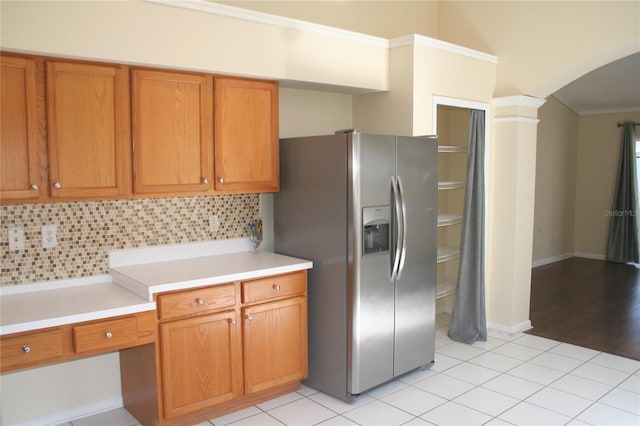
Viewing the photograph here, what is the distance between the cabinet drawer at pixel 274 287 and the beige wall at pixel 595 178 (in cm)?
651

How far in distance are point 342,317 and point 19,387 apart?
1854mm

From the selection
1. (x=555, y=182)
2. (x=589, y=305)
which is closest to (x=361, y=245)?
(x=589, y=305)

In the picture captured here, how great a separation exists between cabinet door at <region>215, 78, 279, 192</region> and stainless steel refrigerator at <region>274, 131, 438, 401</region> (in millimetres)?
149

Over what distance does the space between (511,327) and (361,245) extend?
2179 millimetres

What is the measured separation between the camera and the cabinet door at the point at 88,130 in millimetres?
2646

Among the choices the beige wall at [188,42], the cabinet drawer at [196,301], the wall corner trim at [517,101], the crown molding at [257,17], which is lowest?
the cabinet drawer at [196,301]

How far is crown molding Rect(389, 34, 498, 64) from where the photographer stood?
3898mm

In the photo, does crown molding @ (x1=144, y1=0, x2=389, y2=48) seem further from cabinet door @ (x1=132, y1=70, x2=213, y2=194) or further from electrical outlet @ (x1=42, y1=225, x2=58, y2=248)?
electrical outlet @ (x1=42, y1=225, x2=58, y2=248)

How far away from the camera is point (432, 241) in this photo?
3742 millimetres

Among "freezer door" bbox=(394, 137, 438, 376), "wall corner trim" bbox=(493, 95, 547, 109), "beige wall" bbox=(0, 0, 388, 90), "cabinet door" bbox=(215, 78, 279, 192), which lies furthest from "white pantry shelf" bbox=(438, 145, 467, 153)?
"cabinet door" bbox=(215, 78, 279, 192)

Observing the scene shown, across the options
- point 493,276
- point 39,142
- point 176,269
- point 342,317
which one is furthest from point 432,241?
point 39,142

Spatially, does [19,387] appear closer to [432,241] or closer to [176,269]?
[176,269]

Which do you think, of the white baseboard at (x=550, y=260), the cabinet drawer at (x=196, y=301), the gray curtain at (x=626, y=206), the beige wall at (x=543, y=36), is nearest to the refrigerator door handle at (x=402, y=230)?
the cabinet drawer at (x=196, y=301)

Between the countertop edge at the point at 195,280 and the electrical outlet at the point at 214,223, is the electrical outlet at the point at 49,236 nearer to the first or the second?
the countertop edge at the point at 195,280
